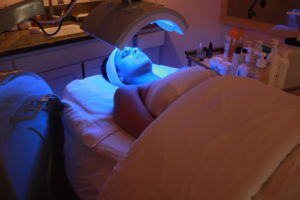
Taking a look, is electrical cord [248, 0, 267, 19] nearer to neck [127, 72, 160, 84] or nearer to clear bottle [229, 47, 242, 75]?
clear bottle [229, 47, 242, 75]

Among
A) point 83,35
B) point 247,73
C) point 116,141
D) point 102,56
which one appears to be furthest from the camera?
point 102,56

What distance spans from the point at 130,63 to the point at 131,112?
39 centimetres

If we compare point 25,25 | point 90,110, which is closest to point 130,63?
point 90,110

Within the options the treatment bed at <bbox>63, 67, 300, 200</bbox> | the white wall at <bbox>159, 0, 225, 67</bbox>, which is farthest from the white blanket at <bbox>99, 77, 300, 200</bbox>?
the white wall at <bbox>159, 0, 225, 67</bbox>

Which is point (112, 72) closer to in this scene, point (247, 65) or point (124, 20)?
point (124, 20)

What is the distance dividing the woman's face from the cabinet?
2.46ft

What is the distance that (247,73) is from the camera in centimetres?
146

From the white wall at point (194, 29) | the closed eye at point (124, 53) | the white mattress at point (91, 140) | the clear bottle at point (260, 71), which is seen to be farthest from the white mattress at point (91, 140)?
the white wall at point (194, 29)

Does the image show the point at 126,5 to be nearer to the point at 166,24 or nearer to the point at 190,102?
the point at 166,24

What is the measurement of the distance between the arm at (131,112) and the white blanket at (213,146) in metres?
0.17

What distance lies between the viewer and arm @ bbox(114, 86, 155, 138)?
3.53 feet

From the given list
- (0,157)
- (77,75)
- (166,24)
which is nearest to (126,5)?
(166,24)

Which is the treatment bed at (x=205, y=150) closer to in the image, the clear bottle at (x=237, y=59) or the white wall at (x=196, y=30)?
the clear bottle at (x=237, y=59)

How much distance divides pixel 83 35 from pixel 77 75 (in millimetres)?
328
